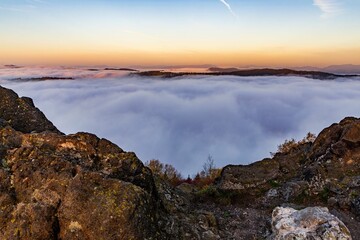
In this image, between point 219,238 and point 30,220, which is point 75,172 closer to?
point 30,220

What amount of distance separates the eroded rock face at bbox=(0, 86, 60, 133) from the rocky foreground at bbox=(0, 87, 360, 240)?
0.18 feet

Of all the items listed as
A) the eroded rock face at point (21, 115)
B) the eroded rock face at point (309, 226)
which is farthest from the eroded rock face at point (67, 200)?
the eroded rock face at point (21, 115)

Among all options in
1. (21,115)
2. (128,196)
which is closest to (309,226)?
(128,196)

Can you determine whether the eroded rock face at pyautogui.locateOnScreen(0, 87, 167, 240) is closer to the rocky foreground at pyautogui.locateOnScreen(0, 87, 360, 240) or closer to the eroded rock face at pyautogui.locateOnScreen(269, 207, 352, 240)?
the rocky foreground at pyautogui.locateOnScreen(0, 87, 360, 240)

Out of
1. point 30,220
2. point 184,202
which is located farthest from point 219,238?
point 30,220

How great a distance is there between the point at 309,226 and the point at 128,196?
726 cm

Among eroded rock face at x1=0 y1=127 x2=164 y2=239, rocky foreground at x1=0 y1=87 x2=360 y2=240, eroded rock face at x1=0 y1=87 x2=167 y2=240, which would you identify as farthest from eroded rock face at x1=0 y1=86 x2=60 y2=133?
eroded rock face at x1=0 y1=127 x2=164 y2=239

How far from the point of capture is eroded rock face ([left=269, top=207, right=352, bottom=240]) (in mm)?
12648

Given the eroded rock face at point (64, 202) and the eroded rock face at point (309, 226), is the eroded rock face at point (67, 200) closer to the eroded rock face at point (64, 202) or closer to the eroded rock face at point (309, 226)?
the eroded rock face at point (64, 202)

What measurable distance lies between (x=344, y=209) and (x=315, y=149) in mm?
7723

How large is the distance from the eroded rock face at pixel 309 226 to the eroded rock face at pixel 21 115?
43.0 feet

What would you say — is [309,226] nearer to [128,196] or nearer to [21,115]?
[128,196]

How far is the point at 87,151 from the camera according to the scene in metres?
14.0

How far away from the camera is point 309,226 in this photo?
517 inches
